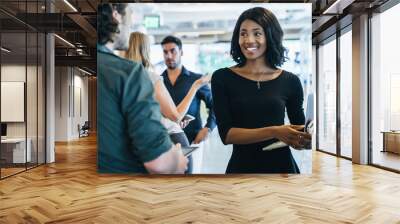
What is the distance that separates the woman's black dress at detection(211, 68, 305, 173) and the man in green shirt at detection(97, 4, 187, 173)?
95 cm

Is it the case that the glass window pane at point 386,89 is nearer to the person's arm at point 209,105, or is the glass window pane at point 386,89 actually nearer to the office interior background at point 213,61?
the office interior background at point 213,61

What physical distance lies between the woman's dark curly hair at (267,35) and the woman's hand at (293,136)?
1041 mm

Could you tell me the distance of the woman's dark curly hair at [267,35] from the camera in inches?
256

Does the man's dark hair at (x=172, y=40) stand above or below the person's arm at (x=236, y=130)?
above

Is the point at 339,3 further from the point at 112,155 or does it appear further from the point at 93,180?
the point at 93,180

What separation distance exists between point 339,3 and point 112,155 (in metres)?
4.79

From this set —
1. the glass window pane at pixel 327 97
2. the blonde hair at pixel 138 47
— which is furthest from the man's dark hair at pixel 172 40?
the glass window pane at pixel 327 97

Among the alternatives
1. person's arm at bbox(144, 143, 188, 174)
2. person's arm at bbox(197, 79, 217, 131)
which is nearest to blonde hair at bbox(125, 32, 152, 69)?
person's arm at bbox(197, 79, 217, 131)

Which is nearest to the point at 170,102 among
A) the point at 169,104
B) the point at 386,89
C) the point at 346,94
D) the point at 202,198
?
the point at 169,104

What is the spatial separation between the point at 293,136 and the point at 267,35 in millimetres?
1722

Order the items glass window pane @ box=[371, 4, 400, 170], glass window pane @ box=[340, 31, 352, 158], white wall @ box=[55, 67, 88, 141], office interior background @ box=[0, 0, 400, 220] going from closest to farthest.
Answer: office interior background @ box=[0, 0, 400, 220]
glass window pane @ box=[371, 4, 400, 170]
glass window pane @ box=[340, 31, 352, 158]
white wall @ box=[55, 67, 88, 141]

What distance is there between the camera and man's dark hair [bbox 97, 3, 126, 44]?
662 centimetres

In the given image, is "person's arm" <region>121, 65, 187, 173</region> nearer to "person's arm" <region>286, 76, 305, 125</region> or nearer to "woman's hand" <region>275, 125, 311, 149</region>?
"woman's hand" <region>275, 125, 311, 149</region>

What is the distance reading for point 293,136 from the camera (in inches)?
257
